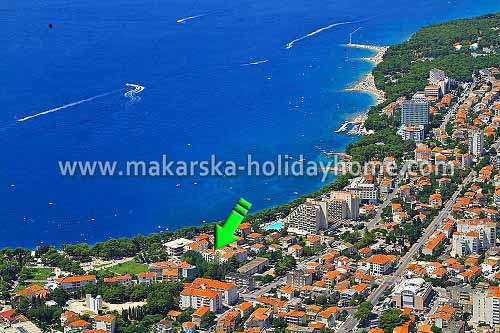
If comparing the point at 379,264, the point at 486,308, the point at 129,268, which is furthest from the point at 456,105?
the point at 486,308

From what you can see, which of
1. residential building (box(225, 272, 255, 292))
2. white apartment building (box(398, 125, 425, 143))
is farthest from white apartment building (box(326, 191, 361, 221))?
white apartment building (box(398, 125, 425, 143))

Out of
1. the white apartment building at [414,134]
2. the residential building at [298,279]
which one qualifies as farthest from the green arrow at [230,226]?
the white apartment building at [414,134]

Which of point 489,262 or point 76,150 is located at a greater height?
point 76,150

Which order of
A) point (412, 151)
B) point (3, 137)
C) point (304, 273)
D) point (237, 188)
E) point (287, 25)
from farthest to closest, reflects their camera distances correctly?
point (287, 25) < point (3, 137) < point (412, 151) < point (237, 188) < point (304, 273)

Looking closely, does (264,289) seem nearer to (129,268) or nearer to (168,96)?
(129,268)

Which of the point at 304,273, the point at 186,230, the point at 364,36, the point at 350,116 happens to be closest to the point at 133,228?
the point at 186,230

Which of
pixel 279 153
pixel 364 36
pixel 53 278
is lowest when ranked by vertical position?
pixel 53 278

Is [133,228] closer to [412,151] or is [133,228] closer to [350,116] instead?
[412,151]

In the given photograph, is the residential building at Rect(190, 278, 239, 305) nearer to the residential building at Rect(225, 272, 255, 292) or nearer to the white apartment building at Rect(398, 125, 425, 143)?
the residential building at Rect(225, 272, 255, 292)
